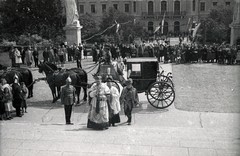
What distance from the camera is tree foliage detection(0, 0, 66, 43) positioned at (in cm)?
3619

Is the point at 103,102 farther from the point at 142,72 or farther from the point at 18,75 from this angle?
the point at 18,75

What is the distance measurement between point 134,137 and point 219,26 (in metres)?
35.9

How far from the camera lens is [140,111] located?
1129cm

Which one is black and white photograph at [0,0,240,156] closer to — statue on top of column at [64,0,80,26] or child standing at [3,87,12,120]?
child standing at [3,87,12,120]

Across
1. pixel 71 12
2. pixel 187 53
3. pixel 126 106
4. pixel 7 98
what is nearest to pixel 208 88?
pixel 126 106

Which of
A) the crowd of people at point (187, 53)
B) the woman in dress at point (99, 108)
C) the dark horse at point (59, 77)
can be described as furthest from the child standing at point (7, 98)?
the crowd of people at point (187, 53)

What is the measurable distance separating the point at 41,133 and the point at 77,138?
1.09 meters

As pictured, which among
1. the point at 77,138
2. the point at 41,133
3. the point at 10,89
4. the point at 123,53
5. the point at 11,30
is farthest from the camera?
the point at 11,30

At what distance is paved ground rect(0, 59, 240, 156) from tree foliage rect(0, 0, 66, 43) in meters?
27.2

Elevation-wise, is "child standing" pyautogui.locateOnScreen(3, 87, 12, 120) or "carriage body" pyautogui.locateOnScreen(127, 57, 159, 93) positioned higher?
"carriage body" pyautogui.locateOnScreen(127, 57, 159, 93)

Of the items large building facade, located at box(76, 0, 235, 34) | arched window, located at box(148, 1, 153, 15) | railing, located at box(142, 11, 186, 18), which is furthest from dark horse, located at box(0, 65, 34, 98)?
arched window, located at box(148, 1, 153, 15)

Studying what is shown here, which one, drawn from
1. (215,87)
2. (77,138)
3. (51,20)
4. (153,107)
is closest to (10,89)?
(77,138)

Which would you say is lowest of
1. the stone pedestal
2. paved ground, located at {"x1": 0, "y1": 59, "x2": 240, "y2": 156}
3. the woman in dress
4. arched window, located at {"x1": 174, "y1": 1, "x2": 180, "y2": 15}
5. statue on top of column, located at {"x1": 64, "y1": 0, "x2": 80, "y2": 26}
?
paved ground, located at {"x1": 0, "y1": 59, "x2": 240, "y2": 156}

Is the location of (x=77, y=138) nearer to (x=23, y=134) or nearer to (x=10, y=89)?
(x=23, y=134)
